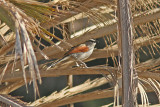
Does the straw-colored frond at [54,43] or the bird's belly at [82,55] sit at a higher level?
the straw-colored frond at [54,43]

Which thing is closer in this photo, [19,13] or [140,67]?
[19,13]

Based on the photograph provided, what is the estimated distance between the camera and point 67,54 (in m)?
3.22

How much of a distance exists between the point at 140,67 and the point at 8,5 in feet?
4.55

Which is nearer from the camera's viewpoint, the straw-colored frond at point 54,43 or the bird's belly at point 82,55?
the straw-colored frond at point 54,43

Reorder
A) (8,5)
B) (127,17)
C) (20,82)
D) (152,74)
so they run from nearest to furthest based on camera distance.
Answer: (8,5), (127,17), (152,74), (20,82)

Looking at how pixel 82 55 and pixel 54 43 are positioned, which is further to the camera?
pixel 82 55

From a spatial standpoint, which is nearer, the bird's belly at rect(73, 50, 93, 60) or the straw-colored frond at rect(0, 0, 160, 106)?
the straw-colored frond at rect(0, 0, 160, 106)

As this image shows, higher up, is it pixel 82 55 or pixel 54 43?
pixel 54 43

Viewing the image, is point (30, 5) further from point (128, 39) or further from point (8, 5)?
point (128, 39)

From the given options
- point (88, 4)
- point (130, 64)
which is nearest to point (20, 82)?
point (88, 4)

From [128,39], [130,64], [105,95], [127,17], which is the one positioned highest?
[127,17]

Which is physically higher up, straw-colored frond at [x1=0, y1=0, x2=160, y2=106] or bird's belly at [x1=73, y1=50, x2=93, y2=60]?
straw-colored frond at [x1=0, y1=0, x2=160, y2=106]

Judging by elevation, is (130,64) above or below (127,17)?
below

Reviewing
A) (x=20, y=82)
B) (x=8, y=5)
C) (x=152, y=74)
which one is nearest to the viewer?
(x=8, y=5)
